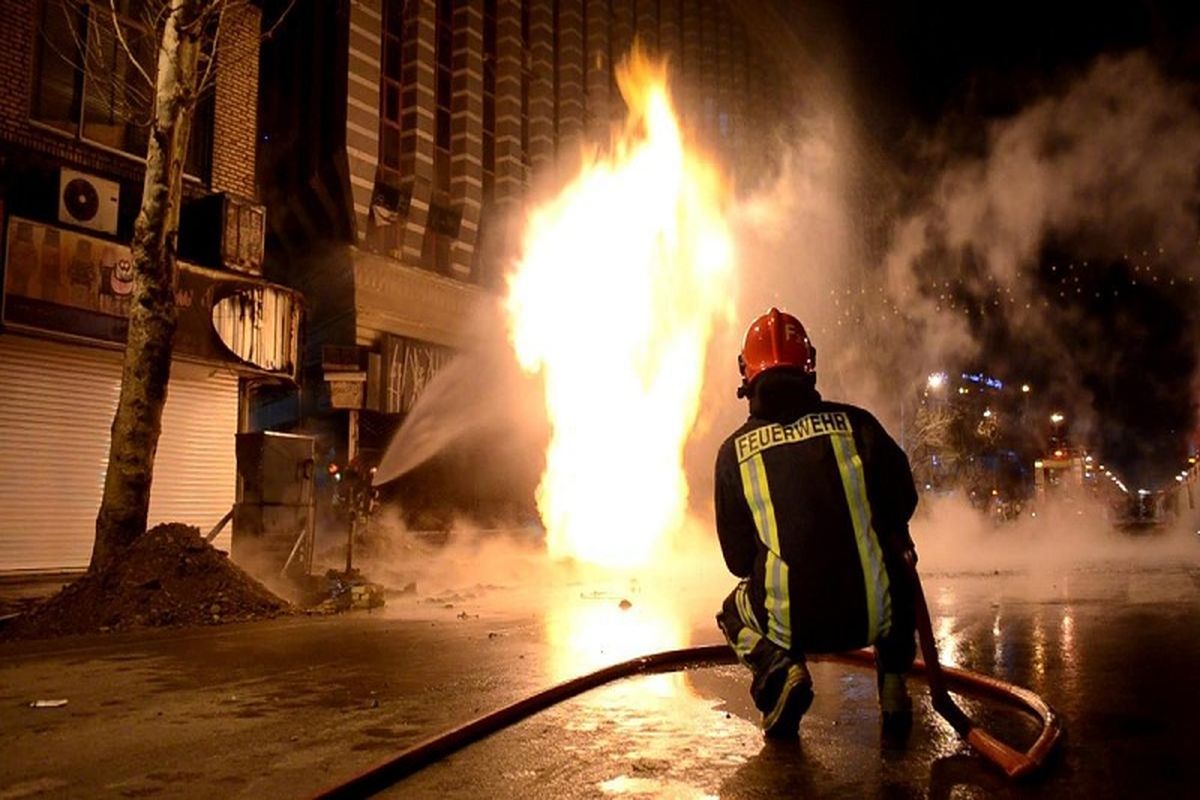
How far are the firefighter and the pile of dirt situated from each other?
6.51 m

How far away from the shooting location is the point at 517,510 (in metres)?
25.0

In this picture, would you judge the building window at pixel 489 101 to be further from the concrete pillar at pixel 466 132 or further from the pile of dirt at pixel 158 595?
the pile of dirt at pixel 158 595

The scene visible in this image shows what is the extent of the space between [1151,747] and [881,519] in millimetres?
1299

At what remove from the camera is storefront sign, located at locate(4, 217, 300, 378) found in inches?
455

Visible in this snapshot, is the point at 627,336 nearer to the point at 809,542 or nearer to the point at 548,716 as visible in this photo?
the point at 548,716

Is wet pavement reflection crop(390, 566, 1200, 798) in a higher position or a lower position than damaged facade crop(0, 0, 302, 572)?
lower

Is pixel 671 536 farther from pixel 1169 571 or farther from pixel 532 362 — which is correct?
pixel 1169 571

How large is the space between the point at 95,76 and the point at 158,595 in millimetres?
9067

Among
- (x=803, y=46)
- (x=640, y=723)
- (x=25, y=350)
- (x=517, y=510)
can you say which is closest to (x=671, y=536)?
(x=517, y=510)

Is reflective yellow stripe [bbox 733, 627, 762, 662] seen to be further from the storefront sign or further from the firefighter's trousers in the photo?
the storefront sign

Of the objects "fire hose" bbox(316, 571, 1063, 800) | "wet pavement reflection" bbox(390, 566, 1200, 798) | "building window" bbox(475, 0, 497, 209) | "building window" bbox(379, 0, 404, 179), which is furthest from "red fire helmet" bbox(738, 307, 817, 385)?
"building window" bbox(475, 0, 497, 209)

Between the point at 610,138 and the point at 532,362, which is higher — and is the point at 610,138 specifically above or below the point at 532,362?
above

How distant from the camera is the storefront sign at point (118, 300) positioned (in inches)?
455

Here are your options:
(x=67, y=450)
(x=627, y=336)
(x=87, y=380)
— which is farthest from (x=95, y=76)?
(x=627, y=336)
